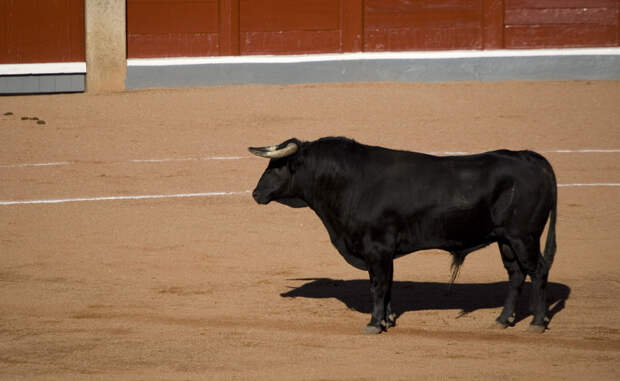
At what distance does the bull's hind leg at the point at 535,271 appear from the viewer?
9.23 m

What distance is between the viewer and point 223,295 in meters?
10.6

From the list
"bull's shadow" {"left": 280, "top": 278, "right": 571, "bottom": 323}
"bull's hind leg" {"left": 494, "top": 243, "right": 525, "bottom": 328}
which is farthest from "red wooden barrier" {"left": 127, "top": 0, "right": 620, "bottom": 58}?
"bull's hind leg" {"left": 494, "top": 243, "right": 525, "bottom": 328}

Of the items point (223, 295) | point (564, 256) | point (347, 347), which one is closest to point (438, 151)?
point (564, 256)

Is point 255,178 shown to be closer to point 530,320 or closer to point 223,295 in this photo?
point 223,295

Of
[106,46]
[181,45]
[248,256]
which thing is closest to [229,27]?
[181,45]

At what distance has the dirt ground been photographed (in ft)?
28.6

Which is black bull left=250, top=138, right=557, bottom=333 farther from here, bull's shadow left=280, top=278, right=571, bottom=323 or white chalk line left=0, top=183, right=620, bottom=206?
white chalk line left=0, top=183, right=620, bottom=206

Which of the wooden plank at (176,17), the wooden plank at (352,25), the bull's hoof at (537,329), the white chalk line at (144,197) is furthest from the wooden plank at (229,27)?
the bull's hoof at (537,329)

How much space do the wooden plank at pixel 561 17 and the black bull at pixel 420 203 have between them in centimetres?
1518

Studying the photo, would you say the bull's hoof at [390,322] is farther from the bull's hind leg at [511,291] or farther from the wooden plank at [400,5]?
the wooden plank at [400,5]

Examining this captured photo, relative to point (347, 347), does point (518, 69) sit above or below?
above

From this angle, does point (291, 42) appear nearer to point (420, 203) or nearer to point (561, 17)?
point (561, 17)

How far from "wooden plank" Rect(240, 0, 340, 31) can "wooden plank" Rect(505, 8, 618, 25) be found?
12.0ft

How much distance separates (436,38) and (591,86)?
3.25 m
